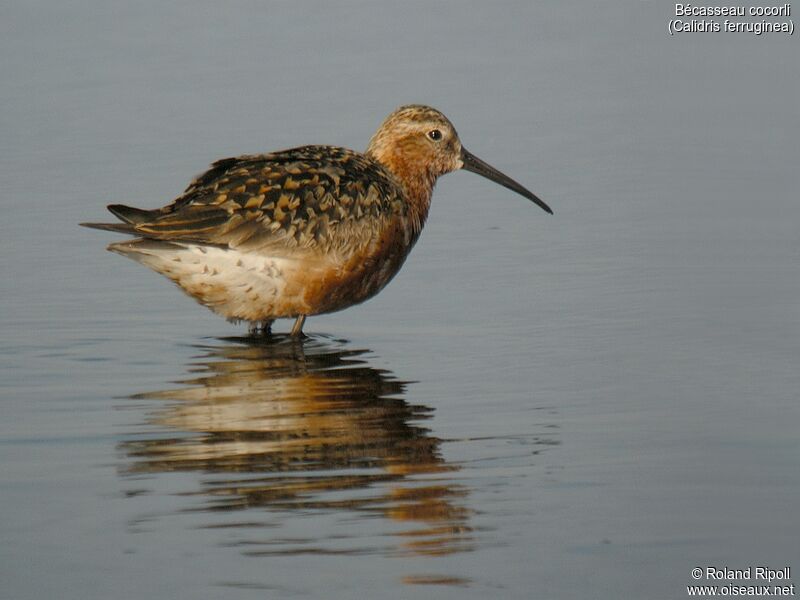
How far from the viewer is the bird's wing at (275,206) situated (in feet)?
34.2

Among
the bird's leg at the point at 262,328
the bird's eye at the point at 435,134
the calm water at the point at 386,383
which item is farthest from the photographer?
the bird's eye at the point at 435,134

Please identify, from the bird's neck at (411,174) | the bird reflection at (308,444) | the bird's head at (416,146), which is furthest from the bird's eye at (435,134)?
the bird reflection at (308,444)

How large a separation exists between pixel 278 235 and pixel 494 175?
9.12 ft

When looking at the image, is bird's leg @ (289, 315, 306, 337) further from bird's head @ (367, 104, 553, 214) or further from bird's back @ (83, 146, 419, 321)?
bird's head @ (367, 104, 553, 214)

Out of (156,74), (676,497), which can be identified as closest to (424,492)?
(676,497)

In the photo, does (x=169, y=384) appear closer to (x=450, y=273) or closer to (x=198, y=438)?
(x=198, y=438)

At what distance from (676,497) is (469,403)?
193 cm

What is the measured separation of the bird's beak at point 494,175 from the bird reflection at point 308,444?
2.59 meters

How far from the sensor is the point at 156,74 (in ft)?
55.5

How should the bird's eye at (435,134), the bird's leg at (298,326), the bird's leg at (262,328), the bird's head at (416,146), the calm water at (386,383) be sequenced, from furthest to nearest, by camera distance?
the bird's eye at (435,134) → the bird's head at (416,146) → the bird's leg at (262,328) → the bird's leg at (298,326) → the calm water at (386,383)

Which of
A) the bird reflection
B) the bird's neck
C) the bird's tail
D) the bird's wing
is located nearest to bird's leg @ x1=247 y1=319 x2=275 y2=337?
the bird reflection

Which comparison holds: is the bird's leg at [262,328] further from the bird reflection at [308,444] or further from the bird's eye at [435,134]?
the bird's eye at [435,134]

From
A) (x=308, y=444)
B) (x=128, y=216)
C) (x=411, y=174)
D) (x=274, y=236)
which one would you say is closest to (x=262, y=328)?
(x=274, y=236)

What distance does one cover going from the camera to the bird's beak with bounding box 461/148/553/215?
1276 cm
